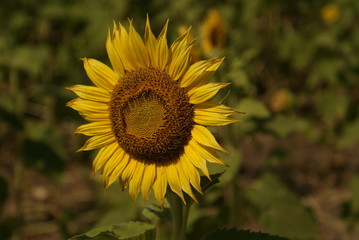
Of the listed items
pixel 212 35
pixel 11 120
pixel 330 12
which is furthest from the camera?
pixel 330 12

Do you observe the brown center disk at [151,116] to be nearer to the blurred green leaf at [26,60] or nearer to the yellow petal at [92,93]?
the yellow petal at [92,93]

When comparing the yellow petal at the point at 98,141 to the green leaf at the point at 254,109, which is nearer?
the yellow petal at the point at 98,141

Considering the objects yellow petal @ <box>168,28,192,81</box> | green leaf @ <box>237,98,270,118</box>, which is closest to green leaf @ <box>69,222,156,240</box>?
yellow petal @ <box>168,28,192,81</box>

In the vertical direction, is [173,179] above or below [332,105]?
above

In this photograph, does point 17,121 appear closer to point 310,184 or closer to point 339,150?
point 310,184

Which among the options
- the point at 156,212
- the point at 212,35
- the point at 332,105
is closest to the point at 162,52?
the point at 156,212

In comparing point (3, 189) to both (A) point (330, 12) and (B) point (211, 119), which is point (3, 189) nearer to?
(B) point (211, 119)

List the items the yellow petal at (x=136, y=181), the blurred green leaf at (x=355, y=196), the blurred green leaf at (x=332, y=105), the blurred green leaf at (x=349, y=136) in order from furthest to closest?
the blurred green leaf at (x=332, y=105), the blurred green leaf at (x=349, y=136), the blurred green leaf at (x=355, y=196), the yellow petal at (x=136, y=181)

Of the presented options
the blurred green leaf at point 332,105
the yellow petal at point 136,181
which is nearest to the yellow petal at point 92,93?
the yellow petal at point 136,181
